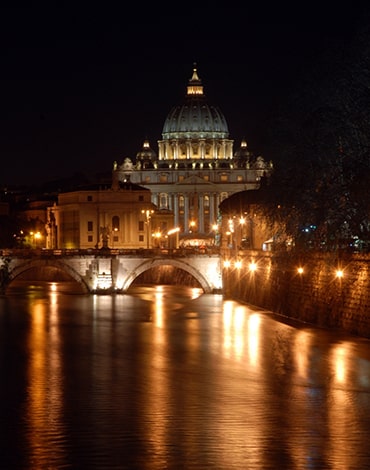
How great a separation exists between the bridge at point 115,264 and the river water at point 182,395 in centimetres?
1782

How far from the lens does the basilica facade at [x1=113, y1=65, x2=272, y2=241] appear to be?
16550 centimetres

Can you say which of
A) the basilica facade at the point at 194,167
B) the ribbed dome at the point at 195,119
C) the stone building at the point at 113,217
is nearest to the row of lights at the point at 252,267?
the stone building at the point at 113,217

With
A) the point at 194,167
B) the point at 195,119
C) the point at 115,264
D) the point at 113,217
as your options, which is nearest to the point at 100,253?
the point at 115,264

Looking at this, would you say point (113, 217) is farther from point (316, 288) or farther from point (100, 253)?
point (316, 288)

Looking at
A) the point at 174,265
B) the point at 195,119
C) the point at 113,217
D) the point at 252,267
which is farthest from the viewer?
the point at 195,119

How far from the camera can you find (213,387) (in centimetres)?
3173

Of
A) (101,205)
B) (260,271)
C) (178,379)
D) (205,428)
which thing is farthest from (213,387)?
(101,205)

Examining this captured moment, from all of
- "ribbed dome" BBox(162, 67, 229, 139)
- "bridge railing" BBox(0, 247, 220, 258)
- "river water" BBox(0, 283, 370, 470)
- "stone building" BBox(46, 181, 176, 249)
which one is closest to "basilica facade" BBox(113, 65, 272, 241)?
"ribbed dome" BBox(162, 67, 229, 139)

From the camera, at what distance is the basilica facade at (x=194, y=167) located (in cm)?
16550

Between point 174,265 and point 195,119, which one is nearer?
point 174,265

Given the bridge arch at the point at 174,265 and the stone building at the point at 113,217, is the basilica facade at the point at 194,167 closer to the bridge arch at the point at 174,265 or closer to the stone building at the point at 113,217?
the stone building at the point at 113,217

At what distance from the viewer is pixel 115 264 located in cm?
6925

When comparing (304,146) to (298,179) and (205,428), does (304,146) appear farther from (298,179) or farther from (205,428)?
(205,428)

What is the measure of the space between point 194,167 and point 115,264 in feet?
350
